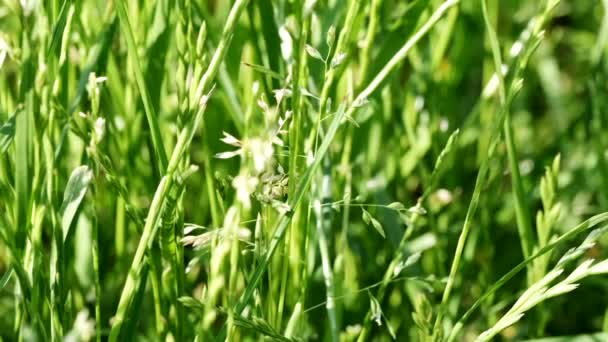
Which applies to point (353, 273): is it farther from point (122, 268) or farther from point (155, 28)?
point (155, 28)

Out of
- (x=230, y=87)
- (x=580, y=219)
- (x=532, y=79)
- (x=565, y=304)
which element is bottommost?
(x=565, y=304)

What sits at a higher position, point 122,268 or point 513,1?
A: point 513,1

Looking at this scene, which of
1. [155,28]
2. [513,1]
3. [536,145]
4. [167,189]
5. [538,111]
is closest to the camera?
[167,189]

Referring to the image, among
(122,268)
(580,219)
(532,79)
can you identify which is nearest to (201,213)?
(122,268)

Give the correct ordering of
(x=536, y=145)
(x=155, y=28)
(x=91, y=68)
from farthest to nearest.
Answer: (x=536, y=145) → (x=155, y=28) → (x=91, y=68)

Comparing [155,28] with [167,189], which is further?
[155,28]

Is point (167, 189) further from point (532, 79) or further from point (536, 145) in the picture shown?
point (532, 79)

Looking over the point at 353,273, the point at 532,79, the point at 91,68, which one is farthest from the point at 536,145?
the point at 91,68
